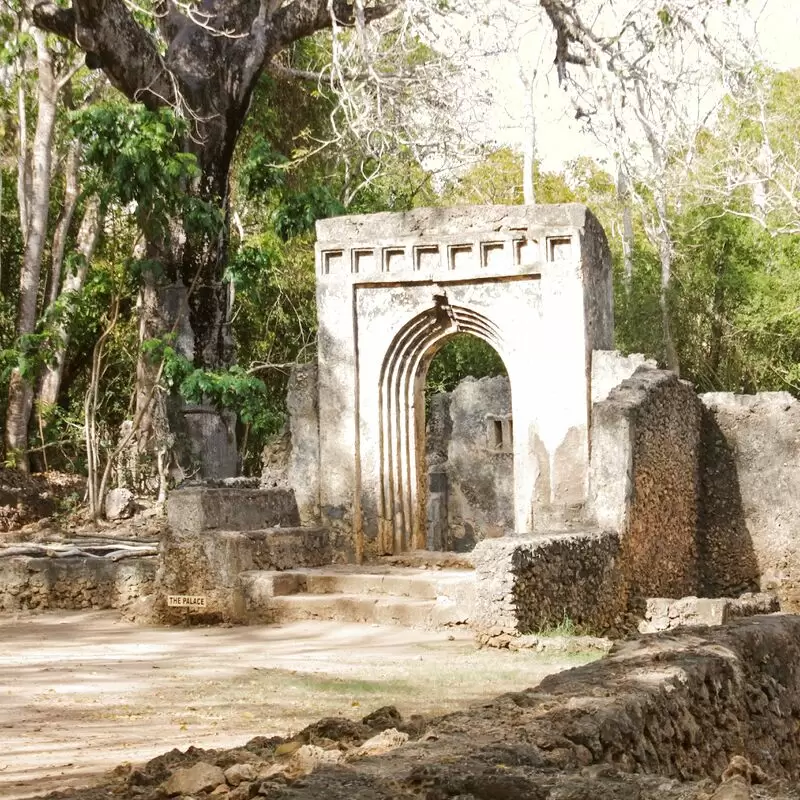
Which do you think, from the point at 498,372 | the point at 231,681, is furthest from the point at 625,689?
the point at 498,372

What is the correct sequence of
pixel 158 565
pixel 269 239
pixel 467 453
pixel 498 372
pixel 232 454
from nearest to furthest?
pixel 158 565 → pixel 232 454 → pixel 269 239 → pixel 467 453 → pixel 498 372

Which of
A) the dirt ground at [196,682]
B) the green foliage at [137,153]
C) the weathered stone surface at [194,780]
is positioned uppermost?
the green foliage at [137,153]

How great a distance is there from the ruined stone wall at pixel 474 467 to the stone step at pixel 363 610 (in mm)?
11190

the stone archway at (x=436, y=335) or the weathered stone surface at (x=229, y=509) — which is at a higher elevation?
the stone archway at (x=436, y=335)

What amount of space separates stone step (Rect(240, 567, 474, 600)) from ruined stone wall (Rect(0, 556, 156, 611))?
1.41m

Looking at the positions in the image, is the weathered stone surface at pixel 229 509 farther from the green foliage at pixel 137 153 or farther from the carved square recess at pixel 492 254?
the green foliage at pixel 137 153

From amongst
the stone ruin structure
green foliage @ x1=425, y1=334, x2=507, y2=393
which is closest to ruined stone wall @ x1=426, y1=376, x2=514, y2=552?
green foliage @ x1=425, y1=334, x2=507, y2=393

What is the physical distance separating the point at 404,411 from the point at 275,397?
10.0m

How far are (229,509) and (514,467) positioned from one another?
2.86 metres

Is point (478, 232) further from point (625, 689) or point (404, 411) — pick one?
point (625, 689)

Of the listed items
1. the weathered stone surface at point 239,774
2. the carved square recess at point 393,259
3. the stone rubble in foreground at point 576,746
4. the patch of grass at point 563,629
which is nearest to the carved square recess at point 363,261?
the carved square recess at point 393,259

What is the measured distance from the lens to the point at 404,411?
45.2ft

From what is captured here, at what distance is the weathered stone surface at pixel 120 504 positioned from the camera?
17.2 meters

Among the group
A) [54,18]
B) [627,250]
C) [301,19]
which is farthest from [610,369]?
[627,250]
